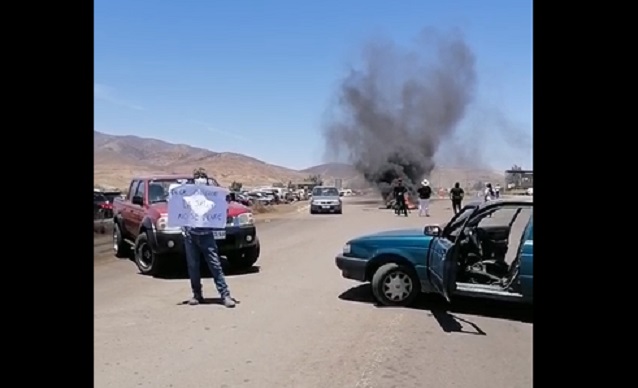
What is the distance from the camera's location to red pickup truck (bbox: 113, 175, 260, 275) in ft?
36.1

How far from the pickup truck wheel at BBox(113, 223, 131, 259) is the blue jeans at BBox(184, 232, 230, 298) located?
597 centimetres

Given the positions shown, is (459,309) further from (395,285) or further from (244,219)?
(244,219)

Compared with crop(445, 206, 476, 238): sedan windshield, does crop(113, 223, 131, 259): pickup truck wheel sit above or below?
below

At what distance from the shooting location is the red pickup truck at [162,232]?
1102cm

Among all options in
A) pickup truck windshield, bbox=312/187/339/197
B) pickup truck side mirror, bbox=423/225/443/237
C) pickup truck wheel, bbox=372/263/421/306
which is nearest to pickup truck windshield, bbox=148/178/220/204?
pickup truck wheel, bbox=372/263/421/306

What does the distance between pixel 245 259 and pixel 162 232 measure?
1.63 meters

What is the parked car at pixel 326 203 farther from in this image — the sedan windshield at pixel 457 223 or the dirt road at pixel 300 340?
the sedan windshield at pixel 457 223

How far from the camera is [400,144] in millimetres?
64062
